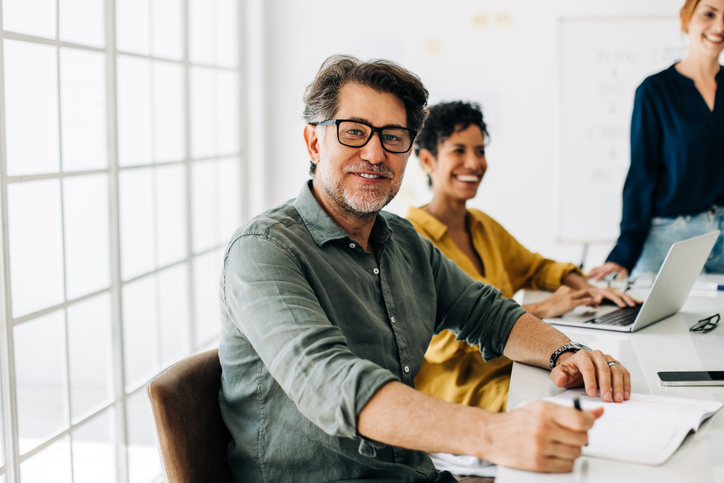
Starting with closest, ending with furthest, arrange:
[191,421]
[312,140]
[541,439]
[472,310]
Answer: [541,439] < [191,421] < [312,140] < [472,310]

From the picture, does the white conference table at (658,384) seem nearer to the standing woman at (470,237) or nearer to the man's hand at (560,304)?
the man's hand at (560,304)

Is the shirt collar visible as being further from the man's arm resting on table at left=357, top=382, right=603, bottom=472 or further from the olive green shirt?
the man's arm resting on table at left=357, top=382, right=603, bottom=472

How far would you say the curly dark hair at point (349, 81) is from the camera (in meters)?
1.34

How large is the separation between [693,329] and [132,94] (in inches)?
84.5

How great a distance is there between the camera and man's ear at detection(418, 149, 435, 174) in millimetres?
2160

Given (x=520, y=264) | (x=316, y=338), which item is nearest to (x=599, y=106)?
(x=520, y=264)

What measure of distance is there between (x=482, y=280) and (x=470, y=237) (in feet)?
0.69

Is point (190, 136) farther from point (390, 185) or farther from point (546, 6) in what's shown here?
point (546, 6)

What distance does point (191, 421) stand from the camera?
1142 mm

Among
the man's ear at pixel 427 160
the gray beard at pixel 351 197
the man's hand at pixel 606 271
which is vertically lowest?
the man's hand at pixel 606 271

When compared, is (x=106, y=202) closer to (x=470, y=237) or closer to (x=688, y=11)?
(x=470, y=237)

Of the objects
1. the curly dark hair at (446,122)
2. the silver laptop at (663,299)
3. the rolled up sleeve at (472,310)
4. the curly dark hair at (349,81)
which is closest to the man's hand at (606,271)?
the silver laptop at (663,299)

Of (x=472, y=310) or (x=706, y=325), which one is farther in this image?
(x=706, y=325)

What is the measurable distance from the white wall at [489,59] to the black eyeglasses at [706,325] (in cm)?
205
